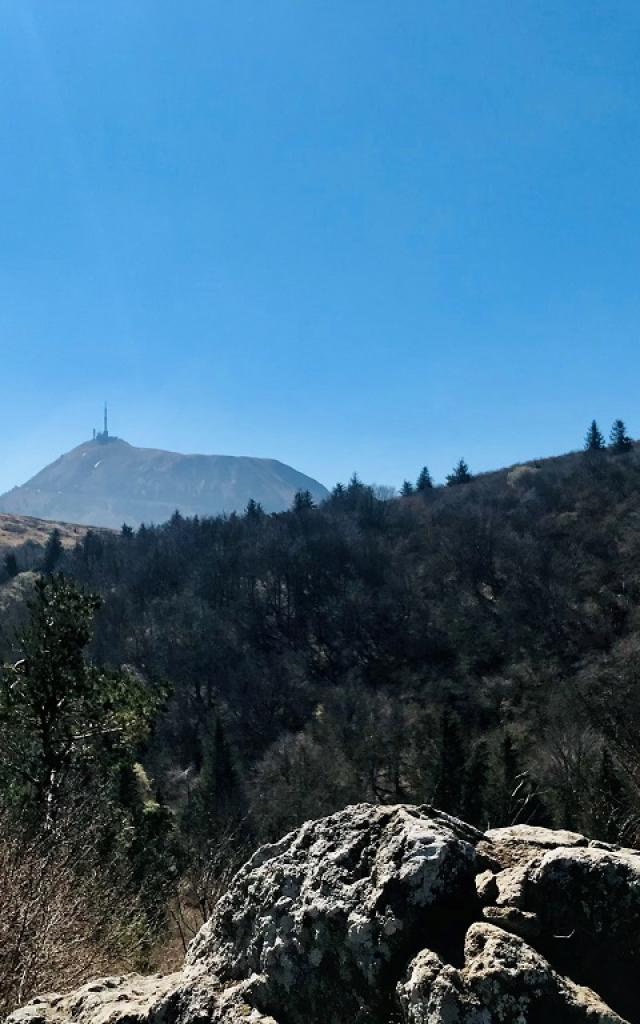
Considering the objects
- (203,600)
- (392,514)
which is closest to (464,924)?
(203,600)

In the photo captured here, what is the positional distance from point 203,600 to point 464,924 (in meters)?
97.3

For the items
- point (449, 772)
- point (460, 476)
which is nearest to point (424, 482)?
point (460, 476)

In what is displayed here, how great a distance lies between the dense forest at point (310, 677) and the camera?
13797 millimetres

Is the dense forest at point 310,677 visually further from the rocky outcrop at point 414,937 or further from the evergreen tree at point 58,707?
the rocky outcrop at point 414,937

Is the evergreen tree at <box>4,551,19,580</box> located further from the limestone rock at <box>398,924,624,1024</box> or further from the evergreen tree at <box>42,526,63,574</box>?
the limestone rock at <box>398,924,624,1024</box>

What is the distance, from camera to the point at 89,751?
14.3 m

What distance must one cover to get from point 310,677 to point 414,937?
85.3 metres

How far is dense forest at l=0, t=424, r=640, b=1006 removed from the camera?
1380cm

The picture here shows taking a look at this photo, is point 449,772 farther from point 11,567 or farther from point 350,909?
point 11,567

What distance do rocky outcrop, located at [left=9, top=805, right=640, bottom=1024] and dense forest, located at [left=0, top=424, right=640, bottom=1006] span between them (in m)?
2.68

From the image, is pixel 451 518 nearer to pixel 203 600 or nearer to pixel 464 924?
pixel 203 600

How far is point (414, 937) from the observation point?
9.39ft

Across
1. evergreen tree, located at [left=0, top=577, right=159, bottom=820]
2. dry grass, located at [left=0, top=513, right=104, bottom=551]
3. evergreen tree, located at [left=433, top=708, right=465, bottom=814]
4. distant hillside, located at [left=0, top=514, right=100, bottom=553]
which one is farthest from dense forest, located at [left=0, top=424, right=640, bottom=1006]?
dry grass, located at [left=0, top=513, right=104, bottom=551]

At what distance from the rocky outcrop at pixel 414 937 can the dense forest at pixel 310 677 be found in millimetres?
2682
